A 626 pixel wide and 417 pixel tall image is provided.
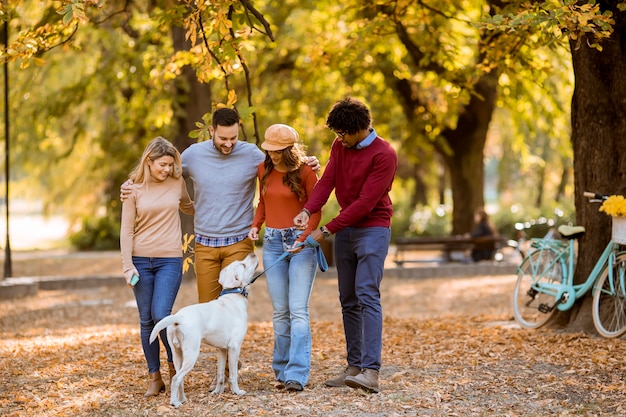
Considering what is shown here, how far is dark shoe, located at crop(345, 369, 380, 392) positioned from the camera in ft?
19.1

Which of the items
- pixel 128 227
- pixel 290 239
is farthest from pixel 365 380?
pixel 128 227

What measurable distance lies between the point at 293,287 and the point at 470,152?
42.7ft

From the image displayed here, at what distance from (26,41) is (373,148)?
9.60 feet

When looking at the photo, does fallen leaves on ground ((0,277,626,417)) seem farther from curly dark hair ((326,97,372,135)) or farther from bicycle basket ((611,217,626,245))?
curly dark hair ((326,97,372,135))

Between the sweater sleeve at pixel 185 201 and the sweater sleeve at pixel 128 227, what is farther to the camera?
the sweater sleeve at pixel 185 201

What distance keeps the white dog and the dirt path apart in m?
0.17

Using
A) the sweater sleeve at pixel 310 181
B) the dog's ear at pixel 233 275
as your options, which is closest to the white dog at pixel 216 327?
the dog's ear at pixel 233 275

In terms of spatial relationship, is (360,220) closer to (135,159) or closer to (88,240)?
(135,159)

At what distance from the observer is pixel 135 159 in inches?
699

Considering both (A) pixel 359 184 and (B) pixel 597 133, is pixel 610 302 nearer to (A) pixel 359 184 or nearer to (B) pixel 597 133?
(B) pixel 597 133

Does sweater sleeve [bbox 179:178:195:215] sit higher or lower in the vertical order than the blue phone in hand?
higher

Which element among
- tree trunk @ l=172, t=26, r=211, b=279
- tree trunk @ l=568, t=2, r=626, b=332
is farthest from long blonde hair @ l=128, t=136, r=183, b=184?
tree trunk @ l=172, t=26, r=211, b=279

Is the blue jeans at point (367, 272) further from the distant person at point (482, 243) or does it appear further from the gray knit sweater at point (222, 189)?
the distant person at point (482, 243)

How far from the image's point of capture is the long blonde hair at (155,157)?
5.77m
